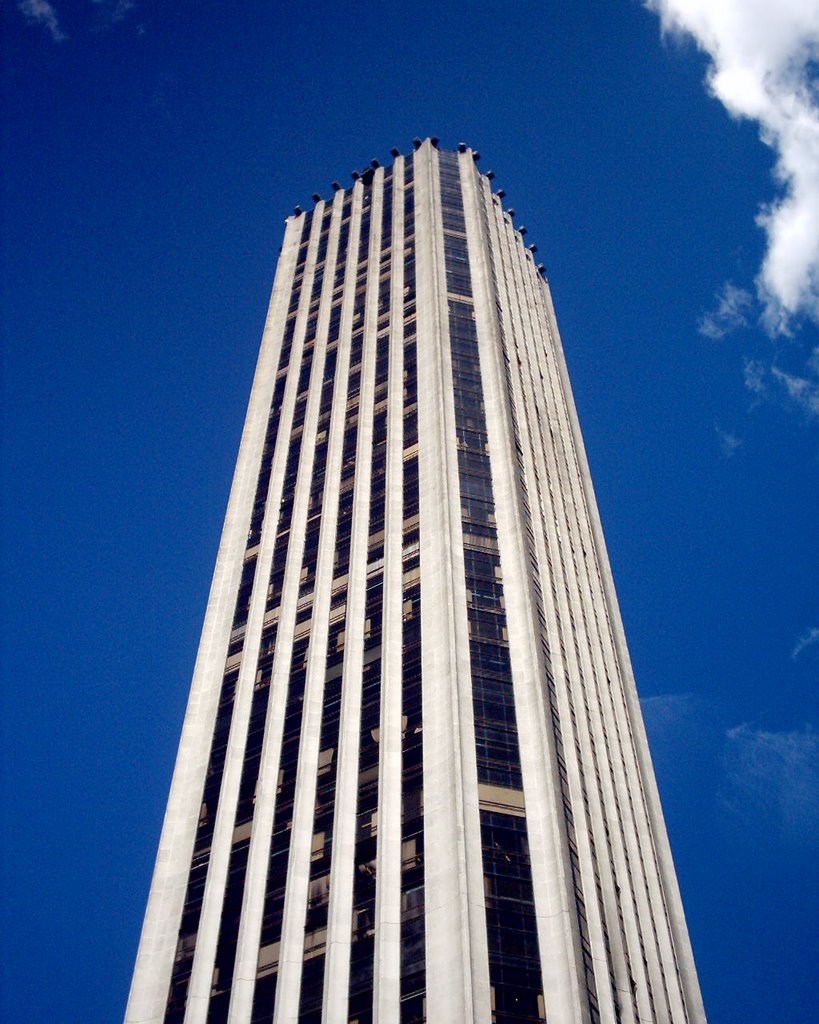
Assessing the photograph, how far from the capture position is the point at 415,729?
5466 centimetres

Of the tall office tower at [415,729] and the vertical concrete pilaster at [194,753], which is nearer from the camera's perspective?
the tall office tower at [415,729]

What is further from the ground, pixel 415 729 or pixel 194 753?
pixel 194 753

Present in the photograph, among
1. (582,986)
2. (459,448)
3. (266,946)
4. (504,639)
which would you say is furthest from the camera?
(459,448)

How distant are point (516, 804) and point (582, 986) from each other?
8831mm

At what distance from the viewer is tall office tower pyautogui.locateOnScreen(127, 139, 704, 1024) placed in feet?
153

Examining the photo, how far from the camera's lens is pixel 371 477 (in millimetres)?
74375

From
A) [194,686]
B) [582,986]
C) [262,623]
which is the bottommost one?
[582,986]

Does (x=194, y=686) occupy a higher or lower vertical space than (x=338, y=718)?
higher

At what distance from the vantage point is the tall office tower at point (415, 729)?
4662 cm

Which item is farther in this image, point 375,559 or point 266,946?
point 375,559

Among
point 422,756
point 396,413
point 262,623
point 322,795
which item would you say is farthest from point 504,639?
point 396,413

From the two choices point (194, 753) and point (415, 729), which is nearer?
point (415, 729)

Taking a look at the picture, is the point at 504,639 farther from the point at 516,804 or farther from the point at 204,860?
the point at 204,860

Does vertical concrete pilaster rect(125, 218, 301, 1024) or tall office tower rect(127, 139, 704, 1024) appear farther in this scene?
vertical concrete pilaster rect(125, 218, 301, 1024)
